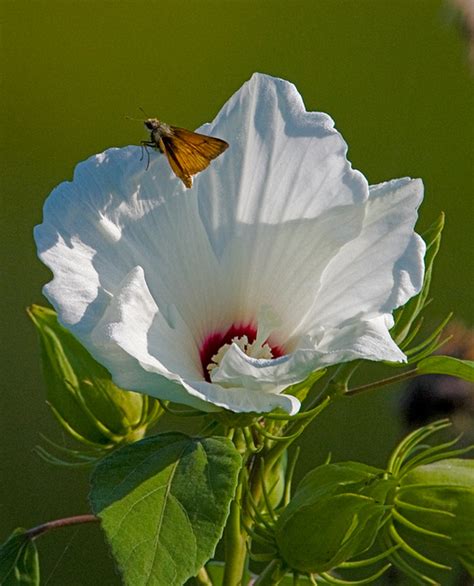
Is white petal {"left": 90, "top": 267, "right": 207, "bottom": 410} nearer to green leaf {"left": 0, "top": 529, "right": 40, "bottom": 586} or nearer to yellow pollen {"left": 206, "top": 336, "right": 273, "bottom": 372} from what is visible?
yellow pollen {"left": 206, "top": 336, "right": 273, "bottom": 372}

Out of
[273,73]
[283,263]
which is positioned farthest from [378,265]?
[273,73]

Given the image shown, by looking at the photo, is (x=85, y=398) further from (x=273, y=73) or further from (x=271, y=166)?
(x=273, y=73)

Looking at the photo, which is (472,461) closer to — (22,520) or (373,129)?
(22,520)

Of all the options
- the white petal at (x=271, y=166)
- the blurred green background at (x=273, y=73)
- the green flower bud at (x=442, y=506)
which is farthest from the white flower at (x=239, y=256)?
the blurred green background at (x=273, y=73)

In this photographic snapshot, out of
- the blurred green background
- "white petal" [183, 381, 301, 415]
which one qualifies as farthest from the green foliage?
the blurred green background

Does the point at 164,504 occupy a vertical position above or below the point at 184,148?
below

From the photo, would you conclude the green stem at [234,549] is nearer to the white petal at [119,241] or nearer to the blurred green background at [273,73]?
the white petal at [119,241]

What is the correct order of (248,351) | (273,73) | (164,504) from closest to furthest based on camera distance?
(164,504) < (248,351) < (273,73)
